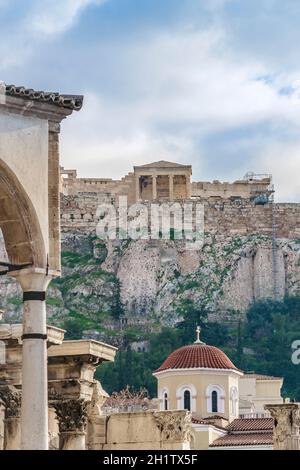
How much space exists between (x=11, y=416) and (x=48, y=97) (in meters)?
6.30

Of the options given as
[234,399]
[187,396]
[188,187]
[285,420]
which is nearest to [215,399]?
[234,399]

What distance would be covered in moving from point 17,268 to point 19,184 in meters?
0.77

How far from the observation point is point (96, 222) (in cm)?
12975

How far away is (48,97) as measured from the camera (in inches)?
698

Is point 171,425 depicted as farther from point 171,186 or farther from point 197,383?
point 171,186

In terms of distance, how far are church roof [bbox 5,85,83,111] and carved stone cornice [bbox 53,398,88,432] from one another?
6.73m

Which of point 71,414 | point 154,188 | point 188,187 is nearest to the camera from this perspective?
point 71,414

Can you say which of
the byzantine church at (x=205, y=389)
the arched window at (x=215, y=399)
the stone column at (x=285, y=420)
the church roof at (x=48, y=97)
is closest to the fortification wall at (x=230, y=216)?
the byzantine church at (x=205, y=389)

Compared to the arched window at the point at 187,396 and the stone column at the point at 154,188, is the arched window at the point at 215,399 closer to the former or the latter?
the arched window at the point at 187,396

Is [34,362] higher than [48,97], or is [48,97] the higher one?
[48,97]

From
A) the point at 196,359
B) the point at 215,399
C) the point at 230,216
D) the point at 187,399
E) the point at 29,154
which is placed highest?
the point at 230,216

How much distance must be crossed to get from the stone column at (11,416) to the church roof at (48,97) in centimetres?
582

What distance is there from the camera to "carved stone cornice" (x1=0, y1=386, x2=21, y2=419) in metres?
22.7

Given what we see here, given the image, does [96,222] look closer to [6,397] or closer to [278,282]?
[278,282]
